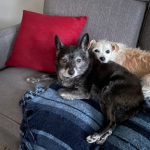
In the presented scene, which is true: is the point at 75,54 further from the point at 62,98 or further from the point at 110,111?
the point at 110,111

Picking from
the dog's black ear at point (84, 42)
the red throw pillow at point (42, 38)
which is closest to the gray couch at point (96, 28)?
the red throw pillow at point (42, 38)

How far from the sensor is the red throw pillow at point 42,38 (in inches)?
71.7

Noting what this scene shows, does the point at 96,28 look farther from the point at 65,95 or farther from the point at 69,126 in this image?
the point at 69,126

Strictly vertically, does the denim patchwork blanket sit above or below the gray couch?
below

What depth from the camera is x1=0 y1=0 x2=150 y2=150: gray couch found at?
1623mm

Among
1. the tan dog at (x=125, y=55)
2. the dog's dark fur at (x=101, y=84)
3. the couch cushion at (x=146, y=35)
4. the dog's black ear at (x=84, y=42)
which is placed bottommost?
the dog's dark fur at (x=101, y=84)

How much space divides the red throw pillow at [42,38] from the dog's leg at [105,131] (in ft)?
3.37

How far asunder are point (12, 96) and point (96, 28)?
1.36m

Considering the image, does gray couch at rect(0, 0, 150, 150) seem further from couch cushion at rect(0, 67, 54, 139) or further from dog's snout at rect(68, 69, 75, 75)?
dog's snout at rect(68, 69, 75, 75)

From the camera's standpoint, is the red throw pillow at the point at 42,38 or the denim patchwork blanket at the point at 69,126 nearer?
the denim patchwork blanket at the point at 69,126

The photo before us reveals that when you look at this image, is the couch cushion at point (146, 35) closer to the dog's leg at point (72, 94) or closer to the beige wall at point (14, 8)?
the dog's leg at point (72, 94)

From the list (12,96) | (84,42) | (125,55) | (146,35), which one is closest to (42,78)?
(12,96)

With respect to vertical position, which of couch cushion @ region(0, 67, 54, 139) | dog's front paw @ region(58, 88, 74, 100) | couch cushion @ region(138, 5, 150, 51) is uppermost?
couch cushion @ region(138, 5, 150, 51)

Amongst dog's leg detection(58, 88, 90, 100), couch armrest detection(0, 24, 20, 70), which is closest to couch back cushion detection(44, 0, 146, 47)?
couch armrest detection(0, 24, 20, 70)
